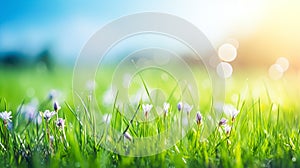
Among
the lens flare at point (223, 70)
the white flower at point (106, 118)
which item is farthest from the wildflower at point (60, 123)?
the lens flare at point (223, 70)

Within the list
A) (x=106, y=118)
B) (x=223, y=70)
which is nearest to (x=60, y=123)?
(x=106, y=118)

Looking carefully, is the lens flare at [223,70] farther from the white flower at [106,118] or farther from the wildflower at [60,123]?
the wildflower at [60,123]

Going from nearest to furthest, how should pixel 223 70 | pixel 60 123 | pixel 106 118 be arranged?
pixel 60 123
pixel 106 118
pixel 223 70

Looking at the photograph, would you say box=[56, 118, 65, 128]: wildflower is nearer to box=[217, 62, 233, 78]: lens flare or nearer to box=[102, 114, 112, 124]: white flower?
box=[102, 114, 112, 124]: white flower

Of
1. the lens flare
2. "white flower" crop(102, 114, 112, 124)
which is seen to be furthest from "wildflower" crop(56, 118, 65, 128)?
the lens flare

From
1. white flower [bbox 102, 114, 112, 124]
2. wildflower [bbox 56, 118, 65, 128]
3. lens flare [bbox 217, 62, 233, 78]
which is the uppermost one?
A: lens flare [bbox 217, 62, 233, 78]

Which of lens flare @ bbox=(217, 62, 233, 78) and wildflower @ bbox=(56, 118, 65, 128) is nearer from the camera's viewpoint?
wildflower @ bbox=(56, 118, 65, 128)

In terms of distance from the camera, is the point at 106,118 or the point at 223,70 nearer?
the point at 106,118

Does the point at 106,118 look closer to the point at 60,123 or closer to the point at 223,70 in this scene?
the point at 60,123

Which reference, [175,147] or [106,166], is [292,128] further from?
[106,166]

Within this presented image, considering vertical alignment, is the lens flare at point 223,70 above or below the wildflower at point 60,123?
above

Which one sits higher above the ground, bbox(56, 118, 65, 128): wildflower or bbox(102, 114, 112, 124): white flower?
bbox(102, 114, 112, 124): white flower
